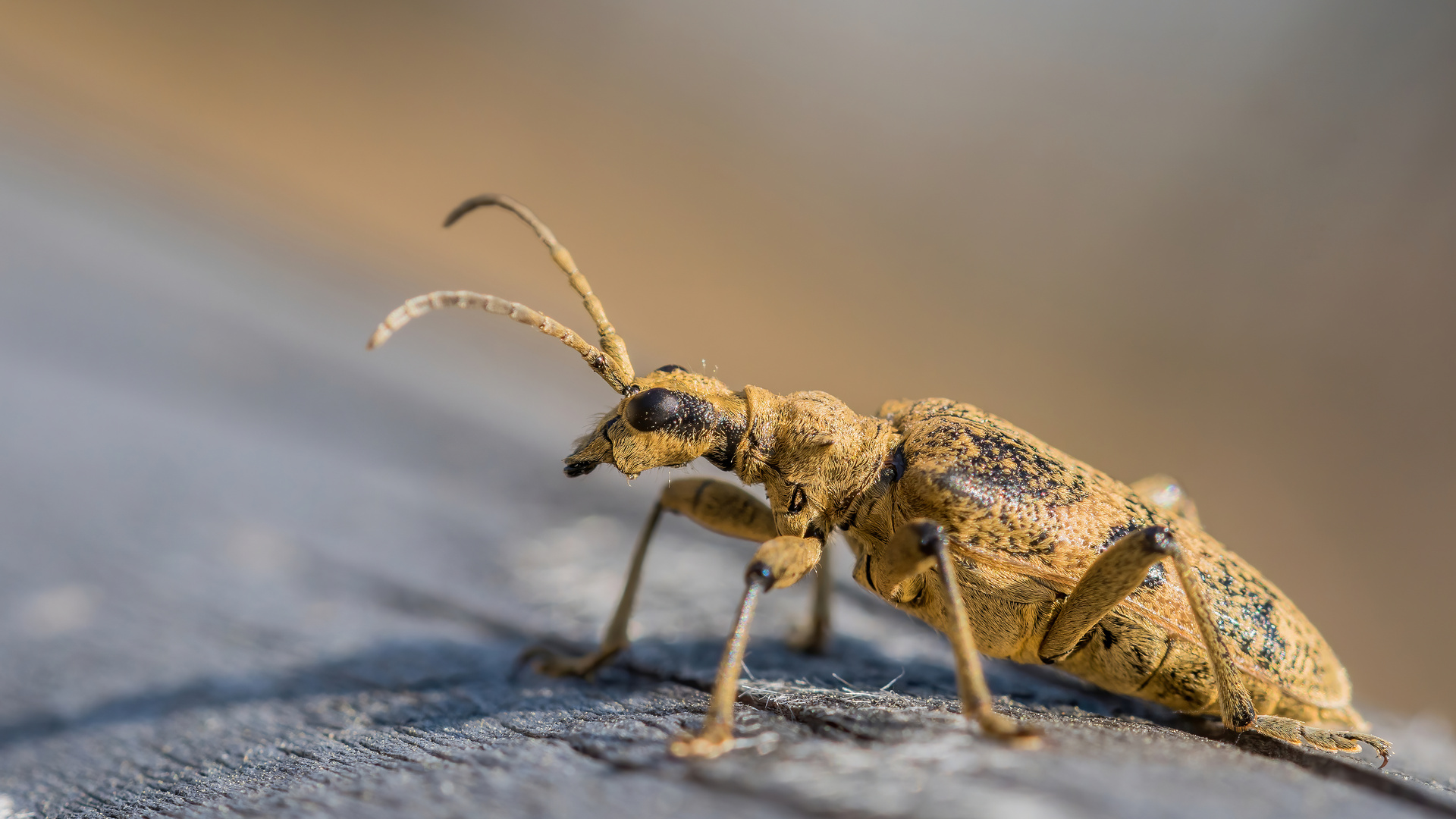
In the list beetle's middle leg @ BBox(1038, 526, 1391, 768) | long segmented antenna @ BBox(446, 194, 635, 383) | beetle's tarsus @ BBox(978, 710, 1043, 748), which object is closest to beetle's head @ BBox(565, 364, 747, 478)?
long segmented antenna @ BBox(446, 194, 635, 383)

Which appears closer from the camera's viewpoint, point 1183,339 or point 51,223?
point 51,223

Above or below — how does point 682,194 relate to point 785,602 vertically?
above

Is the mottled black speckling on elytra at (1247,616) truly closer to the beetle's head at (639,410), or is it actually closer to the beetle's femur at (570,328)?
the beetle's head at (639,410)

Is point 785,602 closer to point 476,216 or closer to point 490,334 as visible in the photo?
point 490,334

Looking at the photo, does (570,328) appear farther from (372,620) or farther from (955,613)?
(955,613)

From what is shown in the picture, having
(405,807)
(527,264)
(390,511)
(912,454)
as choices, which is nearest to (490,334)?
(390,511)

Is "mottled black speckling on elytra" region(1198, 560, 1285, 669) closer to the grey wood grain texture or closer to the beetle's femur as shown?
the grey wood grain texture

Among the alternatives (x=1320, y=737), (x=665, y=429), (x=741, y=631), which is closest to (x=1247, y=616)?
(x=1320, y=737)
